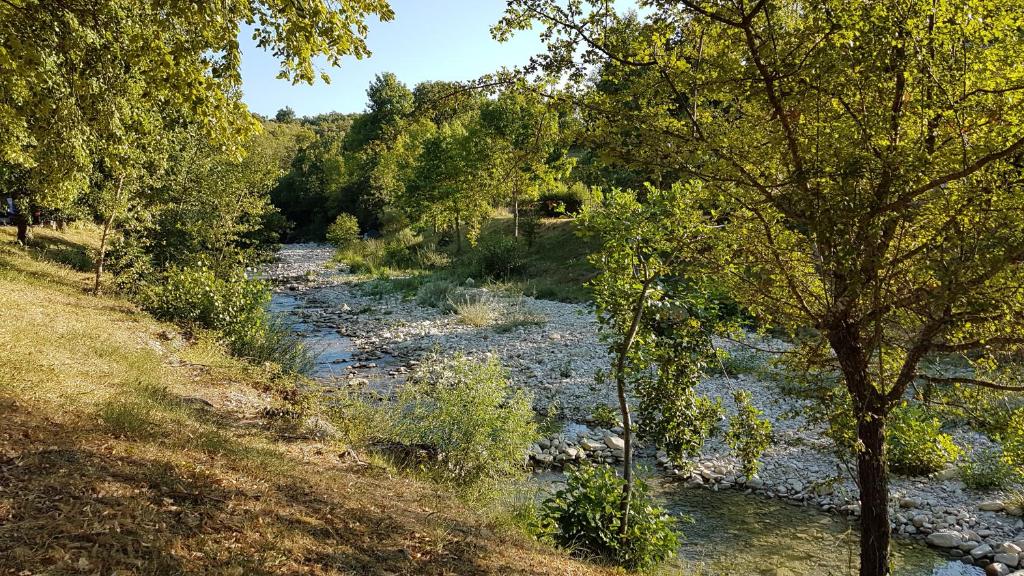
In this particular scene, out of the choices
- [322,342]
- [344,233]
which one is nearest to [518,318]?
[322,342]

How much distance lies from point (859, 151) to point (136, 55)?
5.89 m

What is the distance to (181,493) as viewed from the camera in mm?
3521

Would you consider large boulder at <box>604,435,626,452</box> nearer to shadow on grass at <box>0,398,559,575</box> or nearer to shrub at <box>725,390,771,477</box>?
shrub at <box>725,390,771,477</box>

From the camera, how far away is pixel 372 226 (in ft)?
141

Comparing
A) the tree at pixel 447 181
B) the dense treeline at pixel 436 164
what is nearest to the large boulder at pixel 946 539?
the dense treeline at pixel 436 164

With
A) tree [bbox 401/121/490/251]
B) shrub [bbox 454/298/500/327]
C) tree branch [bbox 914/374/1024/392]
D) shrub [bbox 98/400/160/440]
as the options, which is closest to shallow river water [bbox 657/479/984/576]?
tree branch [bbox 914/374/1024/392]

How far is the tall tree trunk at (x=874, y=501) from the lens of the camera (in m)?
3.86

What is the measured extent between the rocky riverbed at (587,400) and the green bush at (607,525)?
1354 mm

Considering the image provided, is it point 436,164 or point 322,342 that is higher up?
point 436,164

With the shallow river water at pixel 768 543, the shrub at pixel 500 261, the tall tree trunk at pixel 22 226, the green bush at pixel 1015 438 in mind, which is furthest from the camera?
the shrub at pixel 500 261

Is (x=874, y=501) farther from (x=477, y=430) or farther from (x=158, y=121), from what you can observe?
(x=158, y=121)

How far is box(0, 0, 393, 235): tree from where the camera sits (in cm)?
461

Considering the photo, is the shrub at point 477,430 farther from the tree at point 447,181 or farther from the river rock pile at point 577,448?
the tree at point 447,181

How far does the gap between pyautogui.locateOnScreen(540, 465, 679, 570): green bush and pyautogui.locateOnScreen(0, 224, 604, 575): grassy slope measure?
19.3 inches
